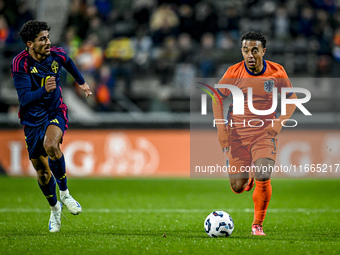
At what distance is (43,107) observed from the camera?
6.66m

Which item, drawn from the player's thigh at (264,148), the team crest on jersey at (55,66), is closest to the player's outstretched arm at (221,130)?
the player's thigh at (264,148)

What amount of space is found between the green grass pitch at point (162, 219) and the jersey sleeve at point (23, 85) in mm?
1462

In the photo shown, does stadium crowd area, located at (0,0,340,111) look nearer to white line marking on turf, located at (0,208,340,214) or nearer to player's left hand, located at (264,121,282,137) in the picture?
white line marking on turf, located at (0,208,340,214)

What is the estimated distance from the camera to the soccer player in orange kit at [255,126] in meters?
6.39

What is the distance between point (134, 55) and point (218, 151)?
3.69 meters

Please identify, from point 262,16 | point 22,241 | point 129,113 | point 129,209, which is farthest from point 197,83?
point 22,241

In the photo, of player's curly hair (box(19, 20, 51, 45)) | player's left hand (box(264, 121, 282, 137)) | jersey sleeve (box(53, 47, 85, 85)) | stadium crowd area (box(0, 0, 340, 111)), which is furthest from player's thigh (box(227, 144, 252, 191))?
stadium crowd area (box(0, 0, 340, 111))

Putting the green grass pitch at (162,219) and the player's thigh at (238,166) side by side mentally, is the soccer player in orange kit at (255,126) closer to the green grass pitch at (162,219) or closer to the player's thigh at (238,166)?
the player's thigh at (238,166)

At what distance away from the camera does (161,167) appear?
14.7 m

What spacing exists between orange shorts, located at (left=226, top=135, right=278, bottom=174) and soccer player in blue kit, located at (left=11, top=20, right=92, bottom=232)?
1808 mm

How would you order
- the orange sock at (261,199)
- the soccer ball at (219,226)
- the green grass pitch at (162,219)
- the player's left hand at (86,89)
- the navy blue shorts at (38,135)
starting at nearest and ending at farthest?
the green grass pitch at (162,219) < the soccer ball at (219,226) < the orange sock at (261,199) < the navy blue shorts at (38,135) < the player's left hand at (86,89)

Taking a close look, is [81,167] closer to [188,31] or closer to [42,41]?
[188,31]

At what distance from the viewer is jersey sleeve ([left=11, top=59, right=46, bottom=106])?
250 inches

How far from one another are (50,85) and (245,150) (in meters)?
2.30
